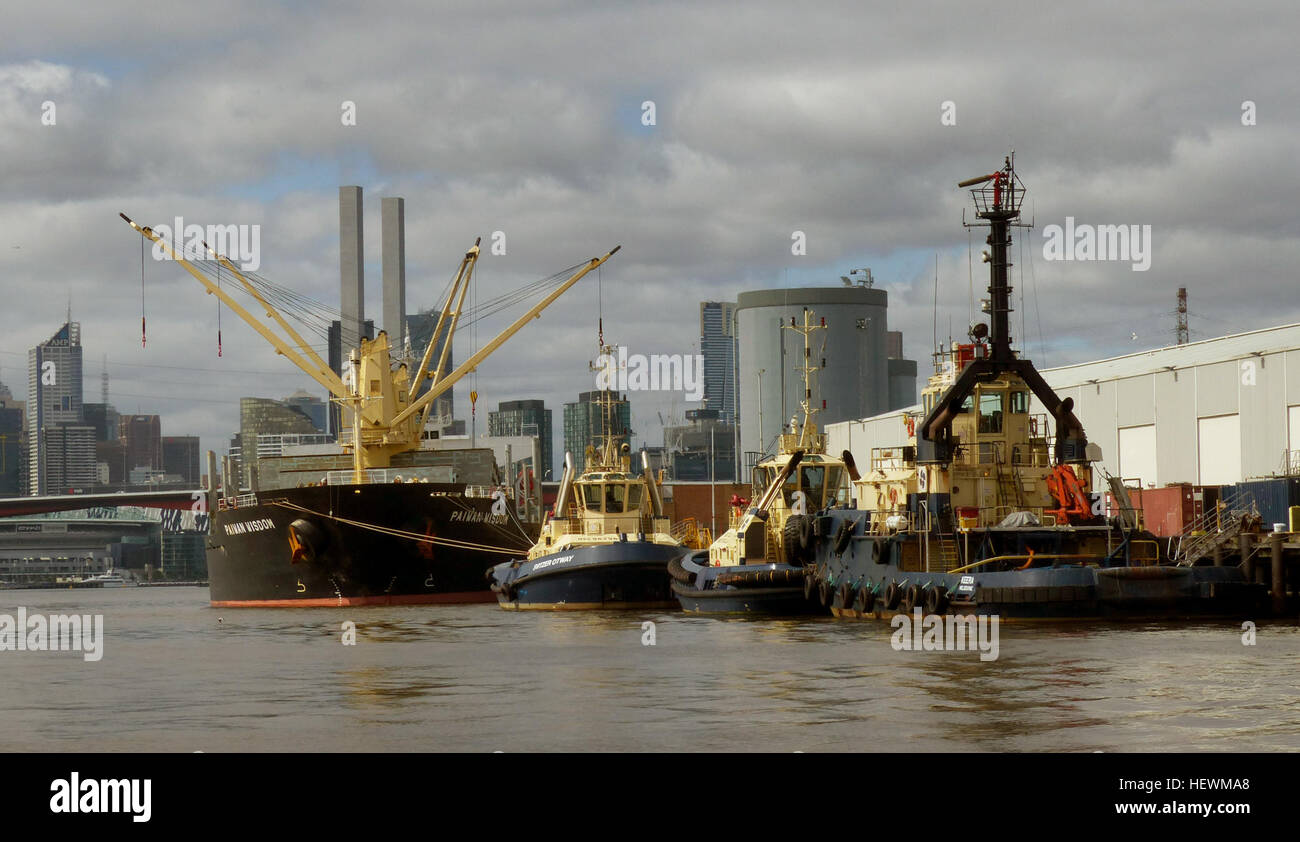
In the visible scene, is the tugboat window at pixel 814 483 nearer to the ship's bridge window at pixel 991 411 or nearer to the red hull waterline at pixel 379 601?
the ship's bridge window at pixel 991 411

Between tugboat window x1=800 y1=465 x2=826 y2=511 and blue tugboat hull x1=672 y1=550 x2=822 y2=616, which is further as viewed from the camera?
tugboat window x1=800 y1=465 x2=826 y2=511

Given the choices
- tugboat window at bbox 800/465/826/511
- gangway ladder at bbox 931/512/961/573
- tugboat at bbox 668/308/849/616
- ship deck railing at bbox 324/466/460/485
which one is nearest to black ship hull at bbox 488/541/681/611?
tugboat at bbox 668/308/849/616

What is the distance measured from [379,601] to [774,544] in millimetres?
22121

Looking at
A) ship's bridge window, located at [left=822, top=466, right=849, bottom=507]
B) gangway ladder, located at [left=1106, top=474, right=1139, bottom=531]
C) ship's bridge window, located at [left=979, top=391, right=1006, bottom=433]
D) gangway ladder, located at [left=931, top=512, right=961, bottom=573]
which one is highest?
ship's bridge window, located at [left=979, top=391, right=1006, bottom=433]

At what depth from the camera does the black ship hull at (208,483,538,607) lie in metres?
67.6

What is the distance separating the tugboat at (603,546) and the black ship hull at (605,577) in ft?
0.12

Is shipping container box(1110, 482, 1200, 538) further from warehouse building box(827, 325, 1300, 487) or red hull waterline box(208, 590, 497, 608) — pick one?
red hull waterline box(208, 590, 497, 608)

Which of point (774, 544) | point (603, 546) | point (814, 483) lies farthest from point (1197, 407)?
point (603, 546)

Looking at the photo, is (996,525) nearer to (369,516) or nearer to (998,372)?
(998,372)

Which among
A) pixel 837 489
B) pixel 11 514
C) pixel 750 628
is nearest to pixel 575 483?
pixel 837 489

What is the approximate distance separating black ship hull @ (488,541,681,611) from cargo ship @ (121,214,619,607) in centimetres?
1114

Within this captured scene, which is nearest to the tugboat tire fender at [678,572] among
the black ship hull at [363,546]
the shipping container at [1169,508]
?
the black ship hull at [363,546]
